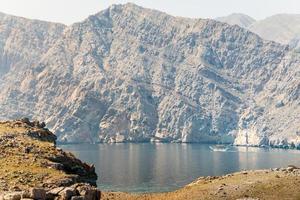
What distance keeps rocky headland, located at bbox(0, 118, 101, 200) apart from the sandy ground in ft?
24.1

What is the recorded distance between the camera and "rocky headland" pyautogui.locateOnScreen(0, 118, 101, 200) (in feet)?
154

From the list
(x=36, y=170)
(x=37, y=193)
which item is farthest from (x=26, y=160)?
(x=37, y=193)

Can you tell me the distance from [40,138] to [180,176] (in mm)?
109834

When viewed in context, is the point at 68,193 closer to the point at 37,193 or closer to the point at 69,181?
the point at 37,193

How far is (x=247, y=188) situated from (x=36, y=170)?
25.0 meters

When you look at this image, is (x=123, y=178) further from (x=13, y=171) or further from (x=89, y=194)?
(x=89, y=194)

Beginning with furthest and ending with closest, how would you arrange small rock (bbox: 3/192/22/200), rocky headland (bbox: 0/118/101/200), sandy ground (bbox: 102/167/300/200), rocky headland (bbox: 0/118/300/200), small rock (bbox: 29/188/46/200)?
sandy ground (bbox: 102/167/300/200) → rocky headland (bbox: 0/118/300/200) → rocky headland (bbox: 0/118/101/200) → small rock (bbox: 3/192/22/200) → small rock (bbox: 29/188/46/200)

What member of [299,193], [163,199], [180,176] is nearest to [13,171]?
[163,199]

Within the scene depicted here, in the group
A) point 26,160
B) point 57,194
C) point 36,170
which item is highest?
point 26,160

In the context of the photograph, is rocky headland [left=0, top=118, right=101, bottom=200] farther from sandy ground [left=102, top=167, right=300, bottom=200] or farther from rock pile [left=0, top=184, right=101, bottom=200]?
sandy ground [left=102, top=167, right=300, bottom=200]

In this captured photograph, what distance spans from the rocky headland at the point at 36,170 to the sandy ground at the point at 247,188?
7.36 meters

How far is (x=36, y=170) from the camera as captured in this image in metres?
64.4

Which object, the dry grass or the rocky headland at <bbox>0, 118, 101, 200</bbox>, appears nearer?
the rocky headland at <bbox>0, 118, 101, 200</bbox>

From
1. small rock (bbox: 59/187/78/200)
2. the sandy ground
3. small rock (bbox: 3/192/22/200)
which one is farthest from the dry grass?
small rock (bbox: 59/187/78/200)
